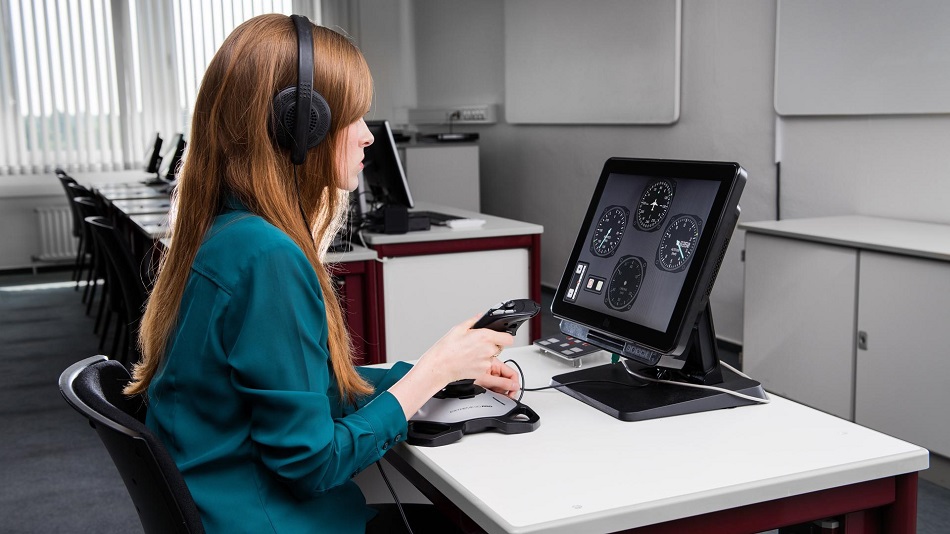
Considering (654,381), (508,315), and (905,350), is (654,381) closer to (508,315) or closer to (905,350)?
(508,315)

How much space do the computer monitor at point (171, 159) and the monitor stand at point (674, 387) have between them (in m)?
4.97

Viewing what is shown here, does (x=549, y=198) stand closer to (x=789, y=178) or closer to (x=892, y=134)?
(x=789, y=178)

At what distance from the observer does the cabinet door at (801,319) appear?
10.2 feet

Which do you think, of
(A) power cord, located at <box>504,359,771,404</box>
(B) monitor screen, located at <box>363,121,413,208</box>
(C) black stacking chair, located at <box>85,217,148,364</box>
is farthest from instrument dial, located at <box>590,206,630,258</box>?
(C) black stacking chair, located at <box>85,217,148,364</box>

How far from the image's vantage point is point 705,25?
4566 mm

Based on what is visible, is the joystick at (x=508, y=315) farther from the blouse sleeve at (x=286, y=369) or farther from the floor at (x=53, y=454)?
the floor at (x=53, y=454)

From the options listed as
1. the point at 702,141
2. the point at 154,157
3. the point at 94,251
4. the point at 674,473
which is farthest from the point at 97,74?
the point at 674,473

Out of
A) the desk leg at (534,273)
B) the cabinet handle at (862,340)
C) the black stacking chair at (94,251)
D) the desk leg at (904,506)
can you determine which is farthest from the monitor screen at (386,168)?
the desk leg at (904,506)

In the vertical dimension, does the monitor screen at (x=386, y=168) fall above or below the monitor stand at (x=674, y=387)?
above

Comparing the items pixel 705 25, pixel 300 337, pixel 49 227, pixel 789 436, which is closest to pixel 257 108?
pixel 300 337

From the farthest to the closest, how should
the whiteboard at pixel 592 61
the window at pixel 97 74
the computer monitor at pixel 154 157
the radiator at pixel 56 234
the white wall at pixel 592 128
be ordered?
the radiator at pixel 56 234 → the window at pixel 97 74 → the computer monitor at pixel 154 157 → the whiteboard at pixel 592 61 → the white wall at pixel 592 128

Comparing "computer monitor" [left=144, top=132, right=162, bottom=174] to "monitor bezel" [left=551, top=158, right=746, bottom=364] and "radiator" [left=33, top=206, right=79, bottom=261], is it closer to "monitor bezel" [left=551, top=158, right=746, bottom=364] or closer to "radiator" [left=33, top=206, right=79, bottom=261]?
"radiator" [left=33, top=206, right=79, bottom=261]

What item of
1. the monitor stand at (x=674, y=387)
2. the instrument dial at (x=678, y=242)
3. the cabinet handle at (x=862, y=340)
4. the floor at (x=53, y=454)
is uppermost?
the instrument dial at (x=678, y=242)

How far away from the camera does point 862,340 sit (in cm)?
302
